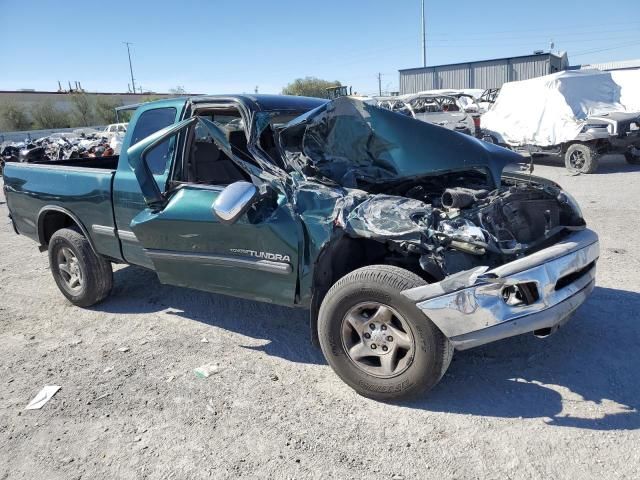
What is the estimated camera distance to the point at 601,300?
14.6 ft

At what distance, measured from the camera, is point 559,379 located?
3.31m

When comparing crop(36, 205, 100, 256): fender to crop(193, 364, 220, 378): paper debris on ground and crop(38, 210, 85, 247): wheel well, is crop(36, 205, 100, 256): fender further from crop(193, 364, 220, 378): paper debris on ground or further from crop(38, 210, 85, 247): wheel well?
crop(193, 364, 220, 378): paper debris on ground

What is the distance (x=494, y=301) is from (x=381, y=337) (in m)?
0.73

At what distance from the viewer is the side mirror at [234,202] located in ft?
10.6

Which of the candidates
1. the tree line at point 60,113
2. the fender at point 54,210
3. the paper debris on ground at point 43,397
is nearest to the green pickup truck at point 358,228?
the fender at point 54,210

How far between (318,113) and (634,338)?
285cm

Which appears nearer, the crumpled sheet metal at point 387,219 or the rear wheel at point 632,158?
the crumpled sheet metal at point 387,219

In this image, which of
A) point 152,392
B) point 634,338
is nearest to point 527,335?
point 634,338

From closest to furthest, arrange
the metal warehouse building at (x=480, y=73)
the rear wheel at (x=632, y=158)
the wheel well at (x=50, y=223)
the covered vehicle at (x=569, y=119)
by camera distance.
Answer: the wheel well at (x=50, y=223)
the covered vehicle at (x=569, y=119)
the rear wheel at (x=632, y=158)
the metal warehouse building at (x=480, y=73)

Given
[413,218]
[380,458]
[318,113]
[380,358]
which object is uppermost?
[318,113]

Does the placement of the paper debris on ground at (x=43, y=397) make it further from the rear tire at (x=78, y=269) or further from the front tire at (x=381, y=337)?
the front tire at (x=381, y=337)

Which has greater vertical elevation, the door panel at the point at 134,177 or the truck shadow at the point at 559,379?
the door panel at the point at 134,177

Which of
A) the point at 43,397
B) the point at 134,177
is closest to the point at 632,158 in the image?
the point at 134,177

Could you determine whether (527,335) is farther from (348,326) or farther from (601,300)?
(348,326)
